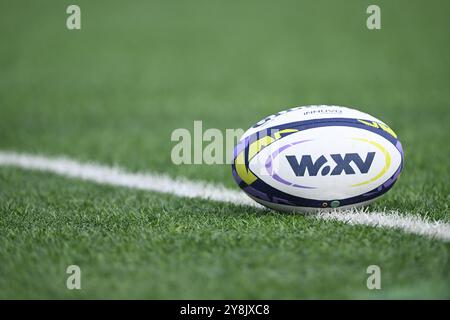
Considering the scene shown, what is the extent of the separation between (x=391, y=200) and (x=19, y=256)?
2.27 metres

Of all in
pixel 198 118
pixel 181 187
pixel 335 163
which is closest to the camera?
pixel 335 163

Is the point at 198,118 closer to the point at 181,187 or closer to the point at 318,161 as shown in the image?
the point at 181,187

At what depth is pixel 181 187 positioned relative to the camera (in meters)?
4.88

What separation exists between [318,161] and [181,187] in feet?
4.90

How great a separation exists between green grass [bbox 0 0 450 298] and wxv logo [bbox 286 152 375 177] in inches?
11.0

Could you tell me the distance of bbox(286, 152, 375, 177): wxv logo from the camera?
3648 mm

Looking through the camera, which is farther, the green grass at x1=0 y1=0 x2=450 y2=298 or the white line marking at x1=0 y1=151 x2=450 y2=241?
the white line marking at x1=0 y1=151 x2=450 y2=241

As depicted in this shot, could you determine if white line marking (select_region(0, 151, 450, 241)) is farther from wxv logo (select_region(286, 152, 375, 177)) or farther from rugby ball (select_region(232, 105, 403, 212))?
wxv logo (select_region(286, 152, 375, 177))

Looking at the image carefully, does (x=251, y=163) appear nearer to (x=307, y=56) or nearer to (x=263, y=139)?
(x=263, y=139)

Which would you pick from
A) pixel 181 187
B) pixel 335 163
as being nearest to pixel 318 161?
pixel 335 163

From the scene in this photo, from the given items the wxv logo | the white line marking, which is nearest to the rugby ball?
the wxv logo

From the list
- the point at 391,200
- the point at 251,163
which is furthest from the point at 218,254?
the point at 391,200

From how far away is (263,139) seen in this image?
377 cm

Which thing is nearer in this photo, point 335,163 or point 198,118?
point 335,163
